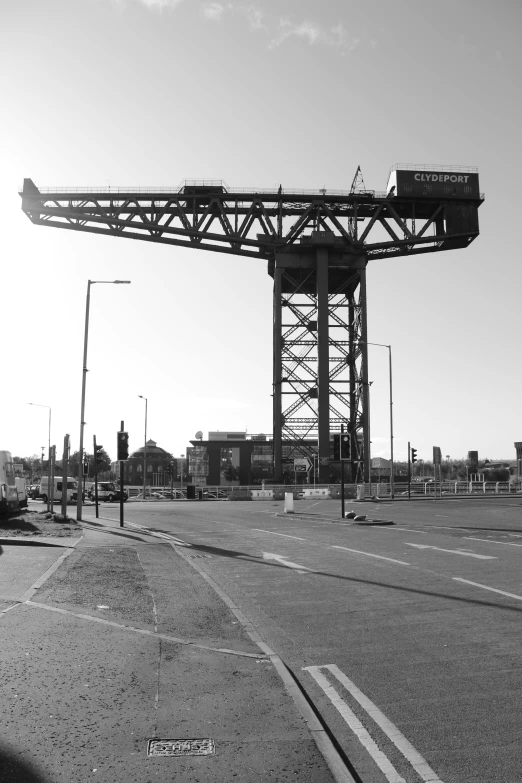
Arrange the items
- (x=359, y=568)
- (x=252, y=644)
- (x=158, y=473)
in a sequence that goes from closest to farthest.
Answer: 1. (x=252, y=644)
2. (x=359, y=568)
3. (x=158, y=473)

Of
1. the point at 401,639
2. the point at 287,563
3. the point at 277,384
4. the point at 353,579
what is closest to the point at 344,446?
the point at 287,563

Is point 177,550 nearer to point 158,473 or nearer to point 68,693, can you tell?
point 68,693

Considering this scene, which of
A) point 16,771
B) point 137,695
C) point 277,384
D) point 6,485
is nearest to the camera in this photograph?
point 16,771

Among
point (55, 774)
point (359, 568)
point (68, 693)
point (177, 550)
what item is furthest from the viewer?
point (177, 550)

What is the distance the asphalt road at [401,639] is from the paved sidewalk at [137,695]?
0.45m

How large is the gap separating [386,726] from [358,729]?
22 centimetres

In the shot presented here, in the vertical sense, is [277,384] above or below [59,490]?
above

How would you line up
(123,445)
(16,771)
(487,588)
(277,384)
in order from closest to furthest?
(16,771), (487,588), (123,445), (277,384)

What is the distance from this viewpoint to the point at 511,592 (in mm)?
11148

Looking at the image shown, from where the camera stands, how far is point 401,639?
822 centimetres

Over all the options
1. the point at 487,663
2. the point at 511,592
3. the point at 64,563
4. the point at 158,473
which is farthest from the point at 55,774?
the point at 158,473

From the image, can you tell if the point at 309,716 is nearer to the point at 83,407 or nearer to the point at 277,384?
the point at 83,407

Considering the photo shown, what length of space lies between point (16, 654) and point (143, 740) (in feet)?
8.05

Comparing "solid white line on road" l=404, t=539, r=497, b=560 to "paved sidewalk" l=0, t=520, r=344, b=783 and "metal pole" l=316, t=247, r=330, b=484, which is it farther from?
"metal pole" l=316, t=247, r=330, b=484
